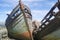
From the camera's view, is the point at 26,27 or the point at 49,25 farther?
the point at 26,27

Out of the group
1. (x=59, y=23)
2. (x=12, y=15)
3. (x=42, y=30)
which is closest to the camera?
(x=59, y=23)

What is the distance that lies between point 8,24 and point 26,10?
142cm

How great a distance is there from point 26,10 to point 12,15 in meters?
0.88

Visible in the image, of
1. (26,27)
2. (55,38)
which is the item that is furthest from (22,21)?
(55,38)

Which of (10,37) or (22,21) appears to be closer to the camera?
(22,21)

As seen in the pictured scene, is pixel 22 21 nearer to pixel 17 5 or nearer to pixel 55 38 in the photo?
pixel 17 5

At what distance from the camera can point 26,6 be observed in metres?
12.0

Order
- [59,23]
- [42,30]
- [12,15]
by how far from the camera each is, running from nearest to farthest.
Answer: [59,23]
[42,30]
[12,15]

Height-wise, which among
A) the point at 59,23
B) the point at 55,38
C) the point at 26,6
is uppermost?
the point at 26,6

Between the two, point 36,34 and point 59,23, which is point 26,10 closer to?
point 36,34

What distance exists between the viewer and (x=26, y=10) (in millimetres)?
11844

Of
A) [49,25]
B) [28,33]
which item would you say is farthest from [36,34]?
[49,25]

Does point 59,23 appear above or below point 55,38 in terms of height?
above

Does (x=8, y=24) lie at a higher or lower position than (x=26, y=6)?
lower
